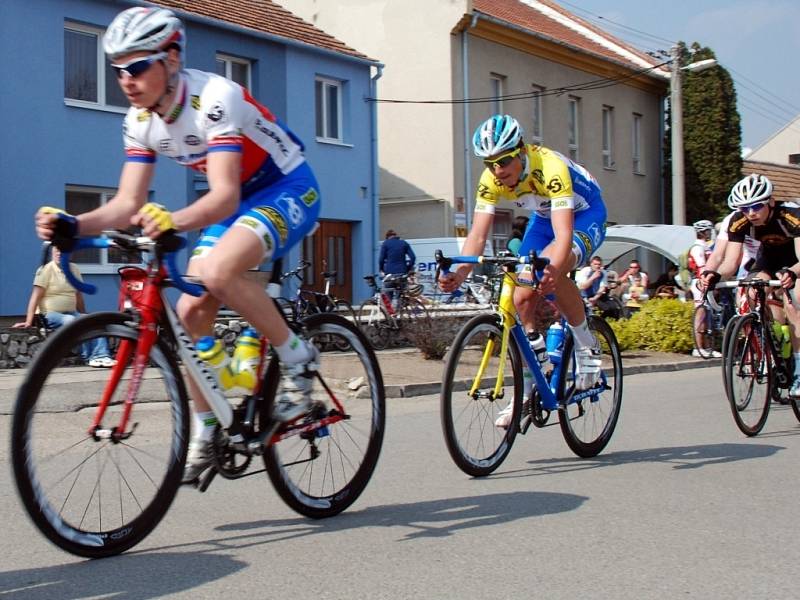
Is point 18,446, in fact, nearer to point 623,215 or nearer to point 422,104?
point 422,104

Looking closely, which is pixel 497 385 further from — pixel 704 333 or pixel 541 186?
pixel 704 333

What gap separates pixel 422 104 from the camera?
28219mm

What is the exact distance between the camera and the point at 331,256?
79.9 ft

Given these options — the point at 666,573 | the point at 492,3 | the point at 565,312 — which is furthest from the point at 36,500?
the point at 492,3

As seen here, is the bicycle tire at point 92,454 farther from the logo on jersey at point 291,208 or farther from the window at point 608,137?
the window at point 608,137

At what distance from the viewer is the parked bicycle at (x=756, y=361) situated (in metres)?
7.58

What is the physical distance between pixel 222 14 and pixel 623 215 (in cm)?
1749

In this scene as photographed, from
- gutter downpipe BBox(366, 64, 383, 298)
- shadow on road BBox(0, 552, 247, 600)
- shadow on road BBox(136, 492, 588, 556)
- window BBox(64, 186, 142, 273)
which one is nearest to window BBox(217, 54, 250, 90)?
gutter downpipe BBox(366, 64, 383, 298)

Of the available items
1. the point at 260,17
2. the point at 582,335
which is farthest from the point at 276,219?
the point at 260,17

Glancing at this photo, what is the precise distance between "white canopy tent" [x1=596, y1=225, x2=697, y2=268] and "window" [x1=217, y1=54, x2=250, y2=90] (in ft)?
28.7

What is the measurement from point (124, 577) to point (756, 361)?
5.29 metres

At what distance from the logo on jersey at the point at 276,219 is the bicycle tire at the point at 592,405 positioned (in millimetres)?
2483

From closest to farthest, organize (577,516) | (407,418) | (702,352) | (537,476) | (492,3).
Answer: (577,516) → (537,476) → (407,418) → (702,352) → (492,3)

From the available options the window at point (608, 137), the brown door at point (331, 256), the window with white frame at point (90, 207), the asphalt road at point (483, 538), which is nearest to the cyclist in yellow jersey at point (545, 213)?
the asphalt road at point (483, 538)
